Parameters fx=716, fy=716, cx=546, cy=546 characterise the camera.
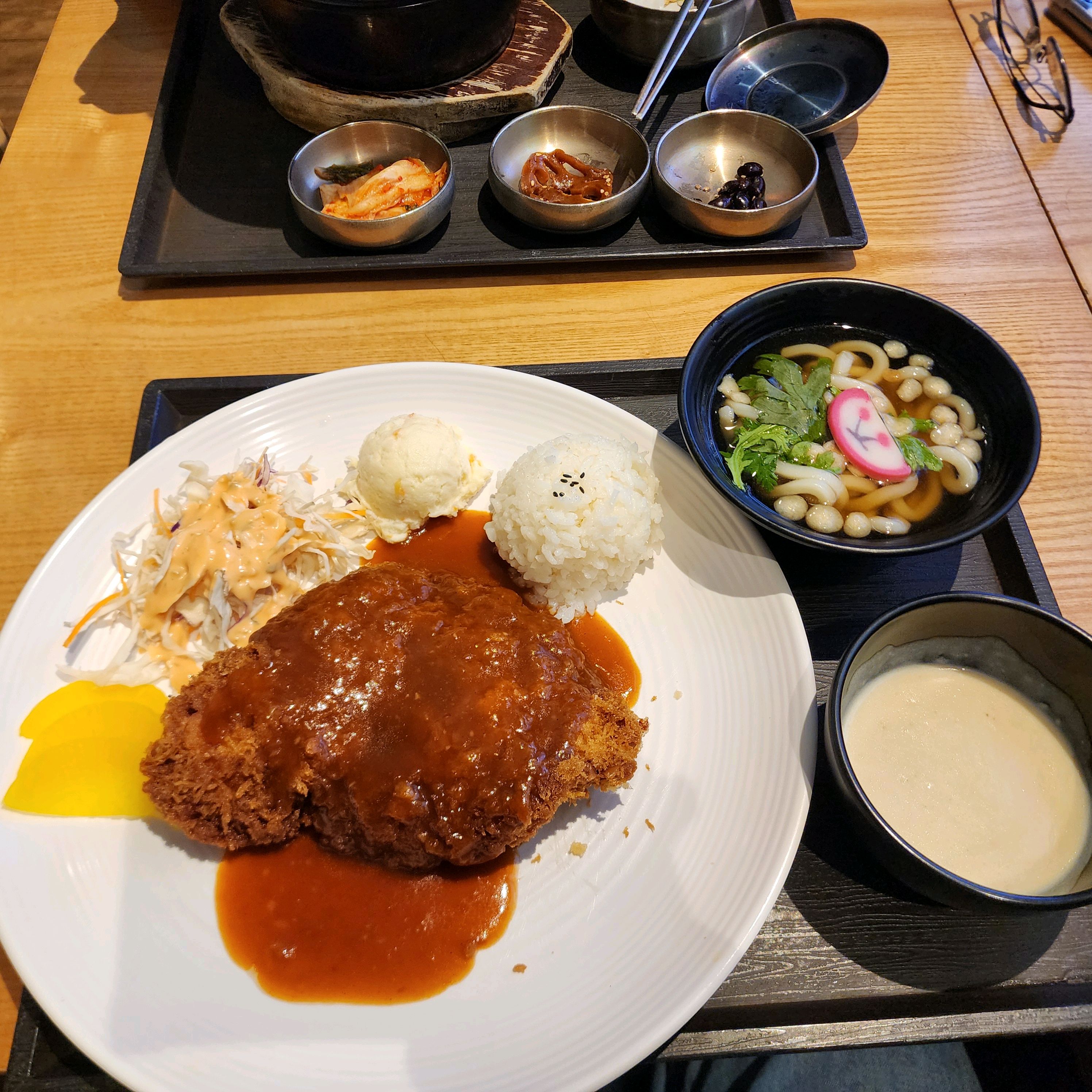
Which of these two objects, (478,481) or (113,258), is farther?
(113,258)

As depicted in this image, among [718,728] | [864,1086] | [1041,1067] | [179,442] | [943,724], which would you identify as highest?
[943,724]

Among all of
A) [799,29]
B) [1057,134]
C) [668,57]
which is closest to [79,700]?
[668,57]

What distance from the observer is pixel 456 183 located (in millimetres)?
3412

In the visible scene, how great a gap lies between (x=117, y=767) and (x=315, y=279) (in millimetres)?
2107

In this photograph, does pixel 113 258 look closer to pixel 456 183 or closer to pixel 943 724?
pixel 456 183

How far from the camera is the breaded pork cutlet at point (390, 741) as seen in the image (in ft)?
5.90

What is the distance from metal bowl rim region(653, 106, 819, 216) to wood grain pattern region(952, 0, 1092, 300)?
1.14m

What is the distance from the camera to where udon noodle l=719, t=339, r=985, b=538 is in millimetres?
2295

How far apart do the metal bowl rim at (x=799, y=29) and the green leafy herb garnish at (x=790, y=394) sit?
1600 mm

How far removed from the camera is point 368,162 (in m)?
3.32

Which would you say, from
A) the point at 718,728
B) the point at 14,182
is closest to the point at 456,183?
the point at 14,182

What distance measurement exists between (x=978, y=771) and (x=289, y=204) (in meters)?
3.47

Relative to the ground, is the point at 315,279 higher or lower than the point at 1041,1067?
higher

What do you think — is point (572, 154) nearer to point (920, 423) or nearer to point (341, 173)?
point (341, 173)
